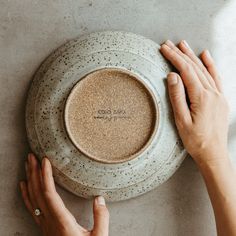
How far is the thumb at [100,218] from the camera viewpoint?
4.17 ft

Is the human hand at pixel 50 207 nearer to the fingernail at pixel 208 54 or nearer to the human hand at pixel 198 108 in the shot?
the human hand at pixel 198 108

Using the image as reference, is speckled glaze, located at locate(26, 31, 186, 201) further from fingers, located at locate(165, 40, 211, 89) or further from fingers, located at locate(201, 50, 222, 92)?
fingers, located at locate(201, 50, 222, 92)

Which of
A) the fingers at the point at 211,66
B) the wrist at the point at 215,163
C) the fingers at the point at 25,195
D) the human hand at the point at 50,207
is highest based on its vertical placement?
the fingers at the point at 211,66

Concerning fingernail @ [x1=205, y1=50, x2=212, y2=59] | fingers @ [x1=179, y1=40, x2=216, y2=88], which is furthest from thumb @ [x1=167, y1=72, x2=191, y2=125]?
fingernail @ [x1=205, y1=50, x2=212, y2=59]

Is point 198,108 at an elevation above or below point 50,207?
above

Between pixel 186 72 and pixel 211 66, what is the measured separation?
6.4 inches

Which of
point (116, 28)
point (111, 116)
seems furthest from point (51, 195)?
point (116, 28)

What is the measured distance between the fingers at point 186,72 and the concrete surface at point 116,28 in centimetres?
16

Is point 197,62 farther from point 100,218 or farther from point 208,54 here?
point 100,218

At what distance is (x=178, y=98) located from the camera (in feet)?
4.13

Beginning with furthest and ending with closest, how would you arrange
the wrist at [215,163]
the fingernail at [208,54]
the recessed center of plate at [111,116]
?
the fingernail at [208,54] → the wrist at [215,163] → the recessed center of plate at [111,116]

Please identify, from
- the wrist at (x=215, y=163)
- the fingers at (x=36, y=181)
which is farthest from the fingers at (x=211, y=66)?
the fingers at (x=36, y=181)

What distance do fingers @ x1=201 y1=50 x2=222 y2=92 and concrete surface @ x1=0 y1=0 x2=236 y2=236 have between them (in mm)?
52

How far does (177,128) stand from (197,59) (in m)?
0.26
